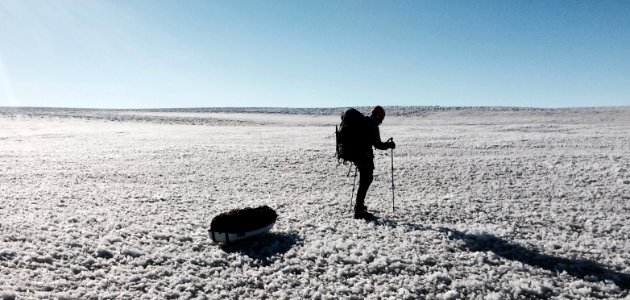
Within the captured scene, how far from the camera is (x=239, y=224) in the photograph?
26.3ft

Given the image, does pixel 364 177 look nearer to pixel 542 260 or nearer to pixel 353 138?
pixel 353 138

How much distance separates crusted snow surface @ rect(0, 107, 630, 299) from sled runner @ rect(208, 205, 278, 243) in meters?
0.26

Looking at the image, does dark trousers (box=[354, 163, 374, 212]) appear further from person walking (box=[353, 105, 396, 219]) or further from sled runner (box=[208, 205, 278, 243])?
sled runner (box=[208, 205, 278, 243])

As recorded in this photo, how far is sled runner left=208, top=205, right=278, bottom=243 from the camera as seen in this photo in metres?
7.81

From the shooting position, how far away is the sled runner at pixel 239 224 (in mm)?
7809

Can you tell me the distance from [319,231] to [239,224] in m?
1.99

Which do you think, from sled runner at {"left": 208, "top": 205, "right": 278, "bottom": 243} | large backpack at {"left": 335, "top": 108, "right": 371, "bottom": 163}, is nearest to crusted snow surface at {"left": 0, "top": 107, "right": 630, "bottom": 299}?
sled runner at {"left": 208, "top": 205, "right": 278, "bottom": 243}

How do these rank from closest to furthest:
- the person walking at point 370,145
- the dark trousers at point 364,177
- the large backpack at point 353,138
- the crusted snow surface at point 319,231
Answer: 1. the crusted snow surface at point 319,231
2. the large backpack at point 353,138
3. the person walking at point 370,145
4. the dark trousers at point 364,177

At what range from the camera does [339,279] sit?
673 cm

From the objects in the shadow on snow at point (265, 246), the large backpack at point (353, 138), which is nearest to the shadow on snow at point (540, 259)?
the large backpack at point (353, 138)

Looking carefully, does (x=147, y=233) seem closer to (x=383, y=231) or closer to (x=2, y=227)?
(x=2, y=227)

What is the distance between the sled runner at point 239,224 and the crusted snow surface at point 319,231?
0.26m

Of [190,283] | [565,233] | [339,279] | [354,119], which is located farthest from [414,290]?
[565,233]

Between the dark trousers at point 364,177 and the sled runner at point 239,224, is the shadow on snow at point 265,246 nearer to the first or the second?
the sled runner at point 239,224
